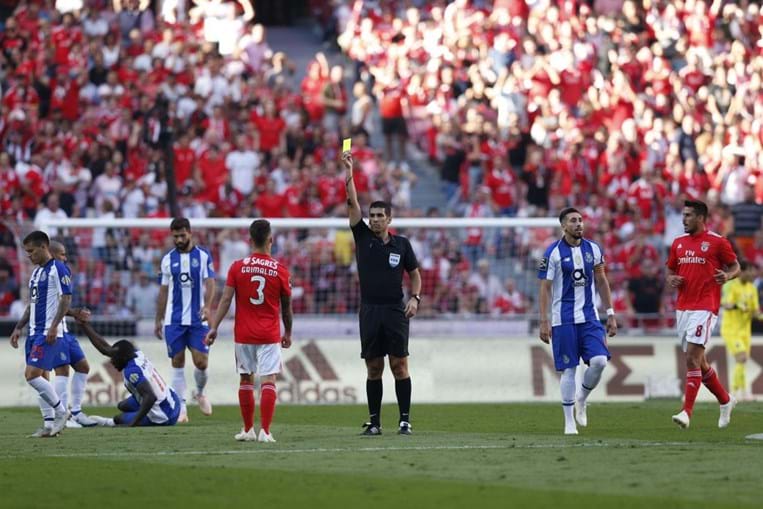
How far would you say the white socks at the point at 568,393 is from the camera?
14.9 m

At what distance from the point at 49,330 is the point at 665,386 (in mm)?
10658

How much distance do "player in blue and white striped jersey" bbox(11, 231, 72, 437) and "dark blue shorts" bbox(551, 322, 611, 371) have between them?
194 inches

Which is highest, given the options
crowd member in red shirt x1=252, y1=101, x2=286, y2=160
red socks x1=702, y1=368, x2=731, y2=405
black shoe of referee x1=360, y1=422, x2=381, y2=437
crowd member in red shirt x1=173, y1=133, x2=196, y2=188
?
crowd member in red shirt x1=252, y1=101, x2=286, y2=160

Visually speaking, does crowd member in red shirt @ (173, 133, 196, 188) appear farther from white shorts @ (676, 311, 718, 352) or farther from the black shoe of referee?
white shorts @ (676, 311, 718, 352)

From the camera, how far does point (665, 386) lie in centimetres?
2305

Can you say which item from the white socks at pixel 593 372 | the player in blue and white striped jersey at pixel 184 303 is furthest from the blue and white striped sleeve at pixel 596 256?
the player in blue and white striped jersey at pixel 184 303

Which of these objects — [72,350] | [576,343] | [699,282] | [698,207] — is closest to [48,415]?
[72,350]

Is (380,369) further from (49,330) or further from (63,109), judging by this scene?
(63,109)

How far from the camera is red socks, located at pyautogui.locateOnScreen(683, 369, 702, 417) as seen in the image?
15.6 m

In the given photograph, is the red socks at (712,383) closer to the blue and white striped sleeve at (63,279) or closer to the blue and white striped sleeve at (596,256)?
the blue and white striped sleeve at (596,256)

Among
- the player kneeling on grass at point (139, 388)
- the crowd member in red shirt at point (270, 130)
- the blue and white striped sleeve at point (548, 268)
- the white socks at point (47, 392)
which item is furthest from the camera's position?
the crowd member in red shirt at point (270, 130)

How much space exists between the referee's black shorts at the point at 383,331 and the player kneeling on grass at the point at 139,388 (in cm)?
301

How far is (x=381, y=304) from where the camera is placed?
49.4 feet

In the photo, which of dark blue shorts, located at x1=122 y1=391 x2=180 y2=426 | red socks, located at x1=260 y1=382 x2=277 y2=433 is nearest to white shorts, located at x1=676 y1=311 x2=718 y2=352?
red socks, located at x1=260 y1=382 x2=277 y2=433
